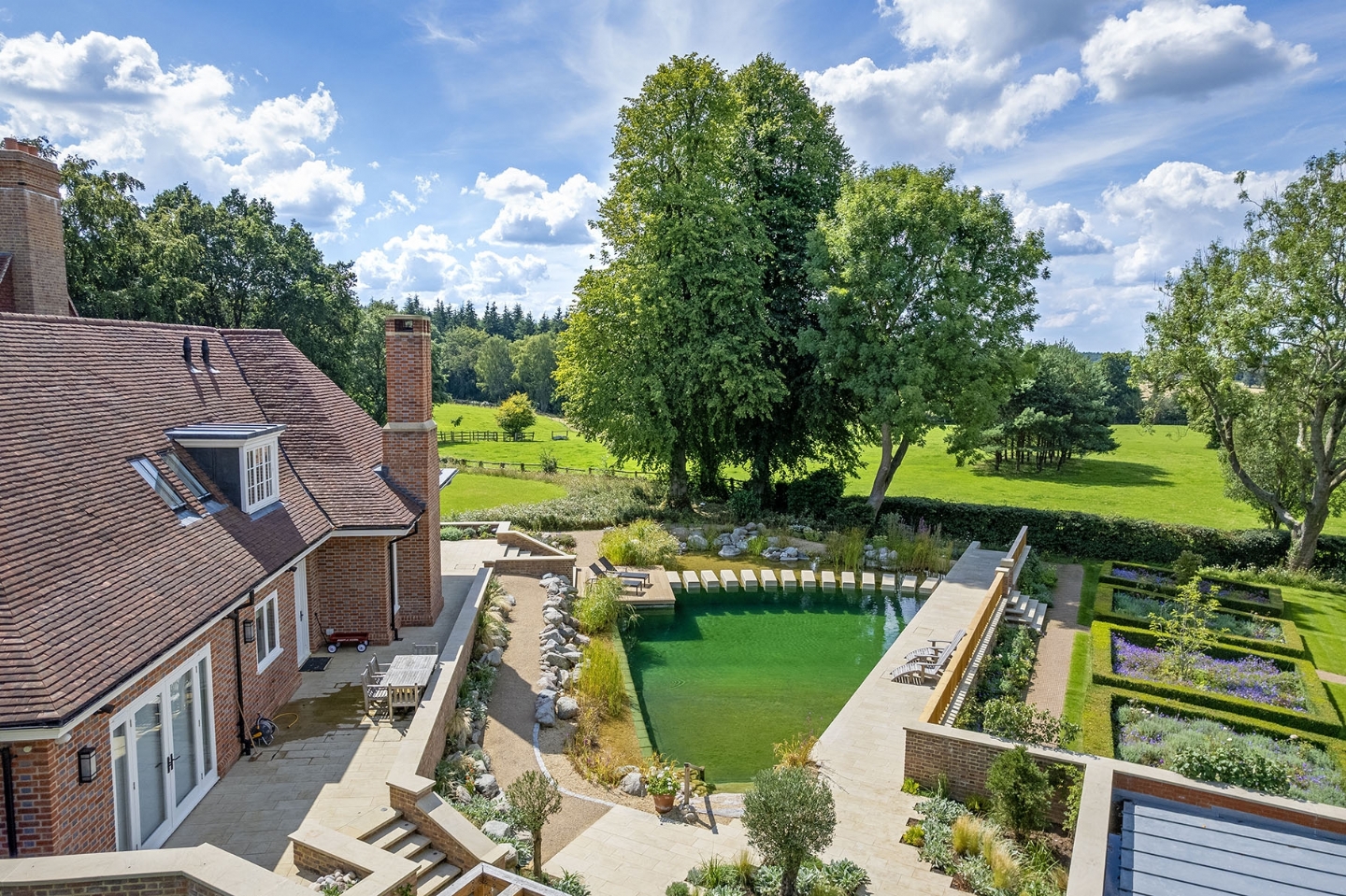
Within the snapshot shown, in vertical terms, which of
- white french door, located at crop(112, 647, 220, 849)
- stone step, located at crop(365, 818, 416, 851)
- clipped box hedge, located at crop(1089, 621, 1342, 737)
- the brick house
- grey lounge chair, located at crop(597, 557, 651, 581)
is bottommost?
clipped box hedge, located at crop(1089, 621, 1342, 737)

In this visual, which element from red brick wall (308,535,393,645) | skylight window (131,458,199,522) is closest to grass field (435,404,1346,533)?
red brick wall (308,535,393,645)

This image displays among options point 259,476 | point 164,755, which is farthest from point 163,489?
point 164,755

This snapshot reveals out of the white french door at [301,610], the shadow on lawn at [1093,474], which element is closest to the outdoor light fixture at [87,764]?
the white french door at [301,610]

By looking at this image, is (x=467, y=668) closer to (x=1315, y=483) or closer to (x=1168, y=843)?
(x=1168, y=843)

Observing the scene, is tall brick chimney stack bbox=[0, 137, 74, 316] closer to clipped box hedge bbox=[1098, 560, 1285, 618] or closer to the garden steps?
the garden steps

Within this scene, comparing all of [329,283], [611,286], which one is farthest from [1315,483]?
[329,283]

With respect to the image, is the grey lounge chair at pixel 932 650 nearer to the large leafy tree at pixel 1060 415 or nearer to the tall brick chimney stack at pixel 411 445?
the tall brick chimney stack at pixel 411 445
